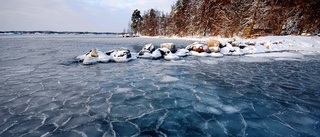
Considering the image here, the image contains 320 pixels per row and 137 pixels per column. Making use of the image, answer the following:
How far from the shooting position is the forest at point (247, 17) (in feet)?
78.3

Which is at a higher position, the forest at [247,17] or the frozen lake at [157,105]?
the forest at [247,17]

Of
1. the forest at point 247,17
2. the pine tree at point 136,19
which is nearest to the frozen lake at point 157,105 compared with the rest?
the forest at point 247,17

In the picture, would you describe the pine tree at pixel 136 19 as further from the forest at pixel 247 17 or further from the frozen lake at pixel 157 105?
the frozen lake at pixel 157 105

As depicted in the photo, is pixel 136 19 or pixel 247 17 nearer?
pixel 247 17

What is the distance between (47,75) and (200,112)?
651 cm

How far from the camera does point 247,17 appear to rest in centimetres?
2881

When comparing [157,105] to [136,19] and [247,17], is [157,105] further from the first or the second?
[136,19]

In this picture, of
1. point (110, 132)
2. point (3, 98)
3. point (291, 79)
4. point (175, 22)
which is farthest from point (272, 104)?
point (175, 22)

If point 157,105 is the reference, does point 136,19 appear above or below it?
above

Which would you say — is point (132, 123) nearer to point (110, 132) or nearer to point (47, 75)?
point (110, 132)

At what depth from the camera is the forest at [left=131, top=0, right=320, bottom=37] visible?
78.3 feet

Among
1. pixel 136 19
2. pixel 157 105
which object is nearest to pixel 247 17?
pixel 157 105

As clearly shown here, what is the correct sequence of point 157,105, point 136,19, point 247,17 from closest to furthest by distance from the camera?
point 157,105
point 247,17
point 136,19

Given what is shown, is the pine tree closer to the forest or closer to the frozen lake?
the forest
